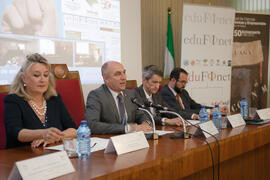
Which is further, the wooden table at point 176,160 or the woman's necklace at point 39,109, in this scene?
the woman's necklace at point 39,109

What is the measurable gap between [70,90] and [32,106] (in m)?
0.64

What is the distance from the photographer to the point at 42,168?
3.63 ft

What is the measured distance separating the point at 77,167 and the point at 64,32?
2271 millimetres

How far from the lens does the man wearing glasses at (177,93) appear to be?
3445 mm

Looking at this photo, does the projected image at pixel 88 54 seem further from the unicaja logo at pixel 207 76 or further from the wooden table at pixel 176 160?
the wooden table at pixel 176 160

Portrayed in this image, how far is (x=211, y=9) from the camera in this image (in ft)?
16.0

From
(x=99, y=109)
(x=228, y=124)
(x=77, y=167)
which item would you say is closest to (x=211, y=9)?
(x=228, y=124)

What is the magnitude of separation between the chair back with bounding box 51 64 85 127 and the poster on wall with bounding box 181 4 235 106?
2.31m

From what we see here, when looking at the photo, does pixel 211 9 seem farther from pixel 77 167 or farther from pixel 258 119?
pixel 77 167

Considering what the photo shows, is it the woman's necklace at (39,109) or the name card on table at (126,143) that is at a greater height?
the woman's necklace at (39,109)

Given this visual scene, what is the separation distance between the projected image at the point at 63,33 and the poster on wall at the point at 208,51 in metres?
1.28

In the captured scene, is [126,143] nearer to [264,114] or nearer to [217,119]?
[217,119]

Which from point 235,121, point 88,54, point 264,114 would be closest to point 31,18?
point 88,54

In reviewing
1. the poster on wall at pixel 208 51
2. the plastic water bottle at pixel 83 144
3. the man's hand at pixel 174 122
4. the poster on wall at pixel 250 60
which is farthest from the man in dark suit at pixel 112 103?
the poster on wall at pixel 250 60
